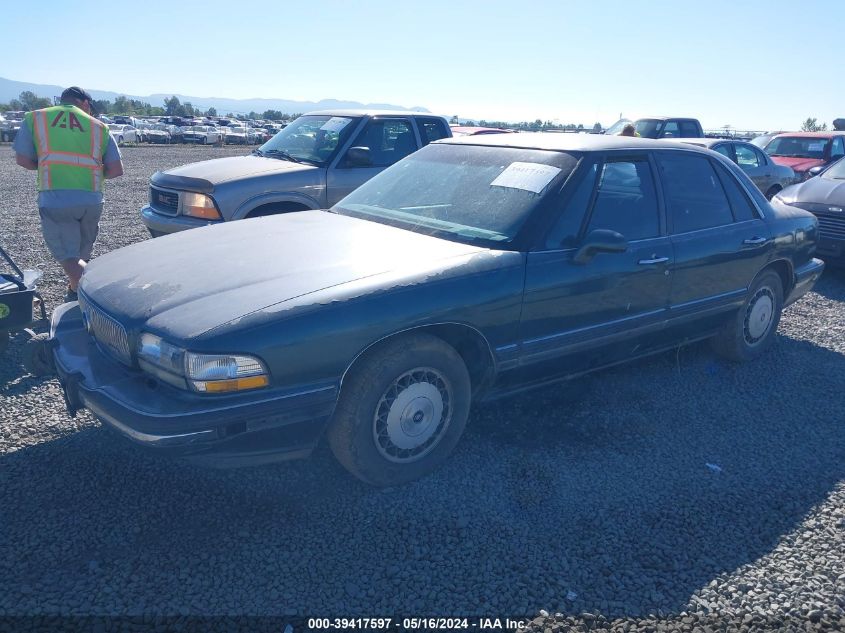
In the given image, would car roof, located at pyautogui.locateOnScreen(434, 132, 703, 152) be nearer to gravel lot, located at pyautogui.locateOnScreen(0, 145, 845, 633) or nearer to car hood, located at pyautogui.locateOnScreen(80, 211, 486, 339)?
car hood, located at pyautogui.locateOnScreen(80, 211, 486, 339)

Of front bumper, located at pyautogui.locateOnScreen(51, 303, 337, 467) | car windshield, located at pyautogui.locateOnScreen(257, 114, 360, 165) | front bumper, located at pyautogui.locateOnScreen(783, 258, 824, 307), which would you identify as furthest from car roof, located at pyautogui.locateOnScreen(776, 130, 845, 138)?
front bumper, located at pyautogui.locateOnScreen(51, 303, 337, 467)

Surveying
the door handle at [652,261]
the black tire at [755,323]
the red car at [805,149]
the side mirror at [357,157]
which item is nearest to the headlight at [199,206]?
→ the side mirror at [357,157]

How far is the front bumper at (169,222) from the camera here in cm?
624

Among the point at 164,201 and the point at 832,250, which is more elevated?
the point at 164,201

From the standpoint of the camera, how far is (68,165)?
528cm

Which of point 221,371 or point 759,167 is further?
point 759,167

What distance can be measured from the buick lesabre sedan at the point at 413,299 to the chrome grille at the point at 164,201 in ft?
8.48

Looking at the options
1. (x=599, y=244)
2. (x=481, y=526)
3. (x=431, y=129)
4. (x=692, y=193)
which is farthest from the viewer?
(x=431, y=129)

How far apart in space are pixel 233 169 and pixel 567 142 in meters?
3.76

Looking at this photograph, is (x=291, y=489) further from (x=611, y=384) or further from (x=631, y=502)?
(x=611, y=384)

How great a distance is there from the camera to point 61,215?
5.34 m

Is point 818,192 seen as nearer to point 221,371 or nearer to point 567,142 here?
point 567,142

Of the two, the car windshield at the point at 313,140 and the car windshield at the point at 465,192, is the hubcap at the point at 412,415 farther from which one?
the car windshield at the point at 313,140

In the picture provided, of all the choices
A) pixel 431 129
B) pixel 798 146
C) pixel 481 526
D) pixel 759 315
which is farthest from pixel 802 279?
pixel 798 146
